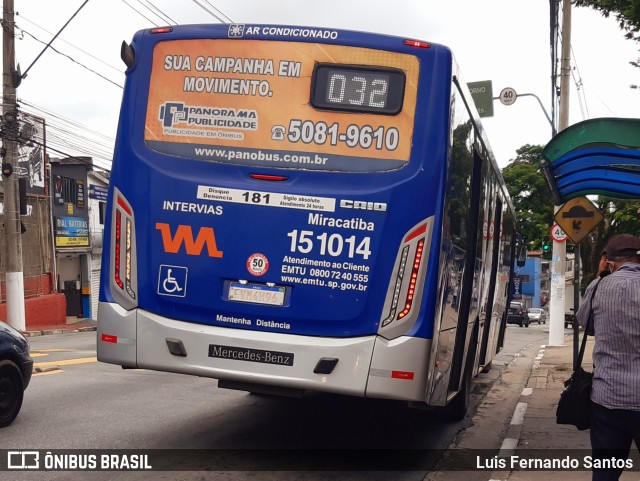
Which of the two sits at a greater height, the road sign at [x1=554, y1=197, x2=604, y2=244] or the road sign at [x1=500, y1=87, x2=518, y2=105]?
the road sign at [x1=500, y1=87, x2=518, y2=105]

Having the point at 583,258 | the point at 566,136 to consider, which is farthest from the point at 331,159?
the point at 583,258

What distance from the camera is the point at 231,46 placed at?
602 cm

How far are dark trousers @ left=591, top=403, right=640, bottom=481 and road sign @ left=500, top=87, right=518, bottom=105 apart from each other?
19.5 m

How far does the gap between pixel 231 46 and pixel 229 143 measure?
0.77 metres

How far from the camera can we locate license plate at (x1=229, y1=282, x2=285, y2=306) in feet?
18.6

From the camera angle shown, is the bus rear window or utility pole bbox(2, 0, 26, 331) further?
utility pole bbox(2, 0, 26, 331)

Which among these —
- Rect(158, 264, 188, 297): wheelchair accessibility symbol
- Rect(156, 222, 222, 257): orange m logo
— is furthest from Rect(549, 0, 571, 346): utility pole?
Rect(158, 264, 188, 297): wheelchair accessibility symbol

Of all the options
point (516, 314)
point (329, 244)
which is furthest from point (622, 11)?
point (516, 314)

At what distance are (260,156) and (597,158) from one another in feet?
19.8

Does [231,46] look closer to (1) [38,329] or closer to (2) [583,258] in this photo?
(1) [38,329]

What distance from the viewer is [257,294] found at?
5695 millimetres

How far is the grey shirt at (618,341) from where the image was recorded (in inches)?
165

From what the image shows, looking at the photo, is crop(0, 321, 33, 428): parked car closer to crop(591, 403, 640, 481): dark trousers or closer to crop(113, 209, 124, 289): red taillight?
crop(113, 209, 124, 289): red taillight

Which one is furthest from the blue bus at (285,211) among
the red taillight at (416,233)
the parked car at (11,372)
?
the parked car at (11,372)
